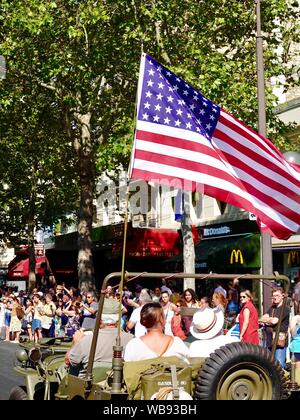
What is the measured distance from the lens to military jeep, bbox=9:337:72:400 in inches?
316

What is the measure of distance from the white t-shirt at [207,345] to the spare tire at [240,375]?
1.76 ft

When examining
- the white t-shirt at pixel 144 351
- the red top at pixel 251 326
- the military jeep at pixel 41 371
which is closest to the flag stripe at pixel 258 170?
the red top at pixel 251 326

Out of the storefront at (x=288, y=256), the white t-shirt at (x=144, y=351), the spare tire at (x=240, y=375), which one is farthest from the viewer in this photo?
the storefront at (x=288, y=256)

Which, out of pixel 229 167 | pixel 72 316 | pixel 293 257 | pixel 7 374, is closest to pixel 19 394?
pixel 229 167

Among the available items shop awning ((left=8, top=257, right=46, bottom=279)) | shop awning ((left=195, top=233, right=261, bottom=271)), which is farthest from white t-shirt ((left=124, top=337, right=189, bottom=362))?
shop awning ((left=8, top=257, right=46, bottom=279))

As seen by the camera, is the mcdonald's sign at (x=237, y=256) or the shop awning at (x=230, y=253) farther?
the mcdonald's sign at (x=237, y=256)

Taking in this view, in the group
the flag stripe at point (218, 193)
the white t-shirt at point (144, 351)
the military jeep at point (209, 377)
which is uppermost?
the flag stripe at point (218, 193)

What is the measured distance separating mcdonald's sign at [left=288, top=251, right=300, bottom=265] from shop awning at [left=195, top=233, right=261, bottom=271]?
104 centimetres

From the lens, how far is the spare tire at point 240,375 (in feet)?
18.5

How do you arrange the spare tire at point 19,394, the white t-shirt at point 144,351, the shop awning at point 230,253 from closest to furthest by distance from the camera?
the white t-shirt at point 144,351, the spare tire at point 19,394, the shop awning at point 230,253

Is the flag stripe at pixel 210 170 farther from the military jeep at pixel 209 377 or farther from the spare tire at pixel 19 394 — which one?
the spare tire at pixel 19 394

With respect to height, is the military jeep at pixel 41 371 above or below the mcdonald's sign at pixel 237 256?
below

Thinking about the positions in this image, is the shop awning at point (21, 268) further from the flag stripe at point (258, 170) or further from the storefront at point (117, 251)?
the flag stripe at point (258, 170)
